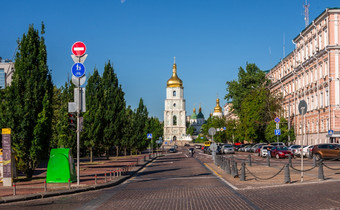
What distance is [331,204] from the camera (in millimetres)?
12336

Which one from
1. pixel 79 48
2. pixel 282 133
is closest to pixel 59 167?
pixel 79 48

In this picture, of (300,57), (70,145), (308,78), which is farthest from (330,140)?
(70,145)

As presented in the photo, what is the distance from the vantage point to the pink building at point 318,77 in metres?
57.9

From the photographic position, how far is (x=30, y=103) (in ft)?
73.7

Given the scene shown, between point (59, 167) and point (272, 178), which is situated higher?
point (59, 167)

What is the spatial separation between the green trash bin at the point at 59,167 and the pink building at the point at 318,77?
40.8 meters

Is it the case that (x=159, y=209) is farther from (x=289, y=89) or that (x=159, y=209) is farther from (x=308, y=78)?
(x=289, y=89)

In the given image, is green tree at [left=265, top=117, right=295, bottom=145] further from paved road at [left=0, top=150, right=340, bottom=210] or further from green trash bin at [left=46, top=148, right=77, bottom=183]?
paved road at [left=0, top=150, right=340, bottom=210]

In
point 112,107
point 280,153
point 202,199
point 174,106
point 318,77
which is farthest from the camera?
point 174,106

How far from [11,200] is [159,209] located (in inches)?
208

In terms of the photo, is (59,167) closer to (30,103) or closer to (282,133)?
(30,103)

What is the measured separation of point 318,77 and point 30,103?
48630 millimetres

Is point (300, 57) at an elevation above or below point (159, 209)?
above

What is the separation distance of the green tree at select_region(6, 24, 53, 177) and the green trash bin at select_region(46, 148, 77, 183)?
11.3 feet
